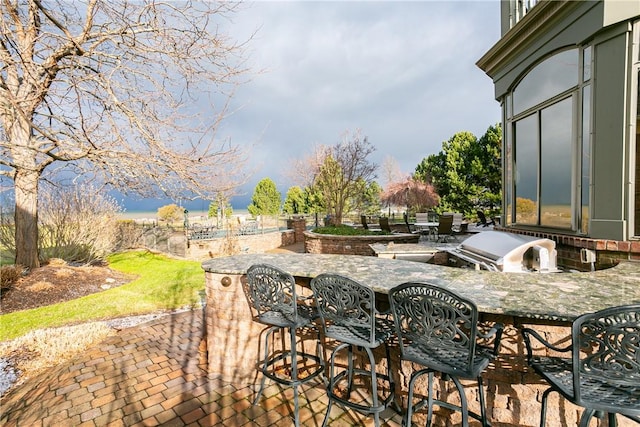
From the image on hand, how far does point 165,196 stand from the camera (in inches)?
226

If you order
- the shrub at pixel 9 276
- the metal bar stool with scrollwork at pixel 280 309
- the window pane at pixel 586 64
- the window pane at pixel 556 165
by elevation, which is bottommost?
the shrub at pixel 9 276

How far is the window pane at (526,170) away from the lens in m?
4.90

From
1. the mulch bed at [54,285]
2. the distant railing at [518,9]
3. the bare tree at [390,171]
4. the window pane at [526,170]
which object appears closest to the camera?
the window pane at [526,170]

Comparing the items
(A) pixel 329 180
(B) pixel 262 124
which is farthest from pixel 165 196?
(A) pixel 329 180

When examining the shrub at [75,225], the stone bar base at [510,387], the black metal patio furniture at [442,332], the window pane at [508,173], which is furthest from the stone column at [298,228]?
the black metal patio furniture at [442,332]

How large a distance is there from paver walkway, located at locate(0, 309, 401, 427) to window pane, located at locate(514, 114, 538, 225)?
418cm

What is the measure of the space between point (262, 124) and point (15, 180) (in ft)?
20.4

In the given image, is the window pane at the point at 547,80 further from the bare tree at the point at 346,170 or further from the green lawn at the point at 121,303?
the bare tree at the point at 346,170

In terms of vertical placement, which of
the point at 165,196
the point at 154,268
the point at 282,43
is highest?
the point at 282,43

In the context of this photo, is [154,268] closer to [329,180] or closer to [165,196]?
[165,196]

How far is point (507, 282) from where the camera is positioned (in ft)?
7.97

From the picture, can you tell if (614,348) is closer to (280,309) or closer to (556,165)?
(280,309)

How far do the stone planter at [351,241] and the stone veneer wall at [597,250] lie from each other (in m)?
5.56

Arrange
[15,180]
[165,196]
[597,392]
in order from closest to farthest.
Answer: [597,392], [165,196], [15,180]
